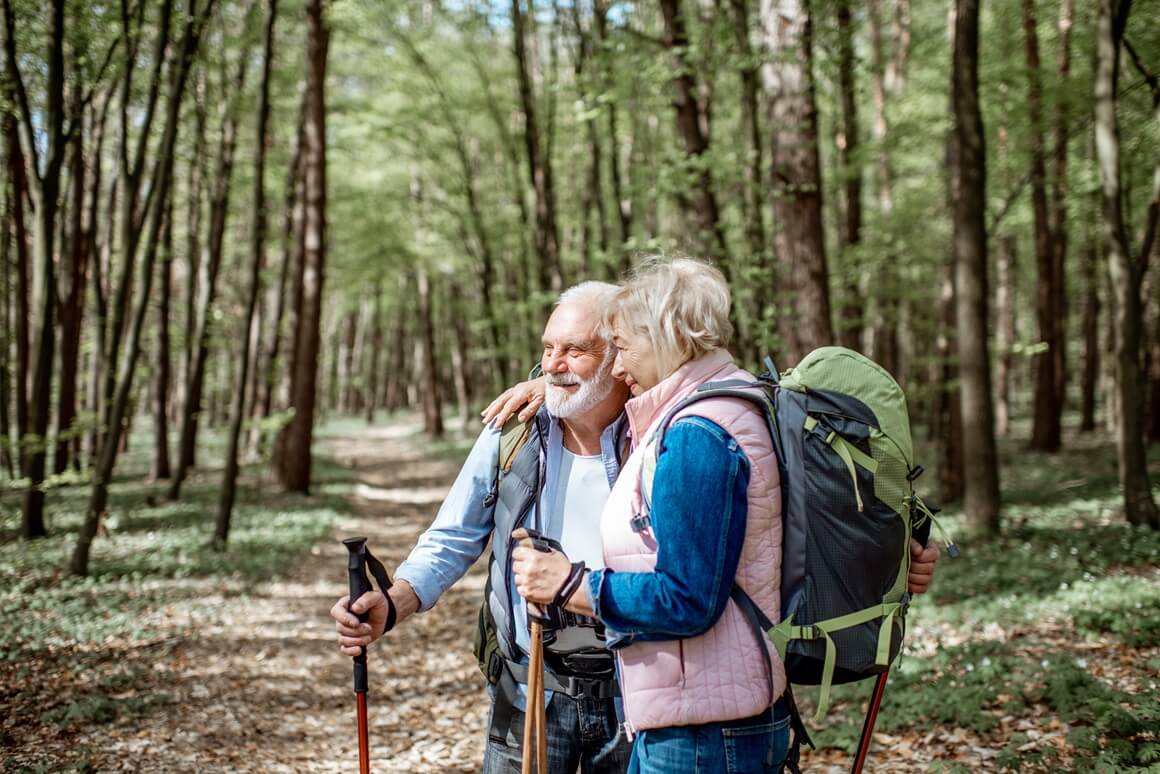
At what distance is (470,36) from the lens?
1952 cm

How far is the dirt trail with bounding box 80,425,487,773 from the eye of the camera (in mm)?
5133

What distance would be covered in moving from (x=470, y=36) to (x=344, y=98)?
3.36 m

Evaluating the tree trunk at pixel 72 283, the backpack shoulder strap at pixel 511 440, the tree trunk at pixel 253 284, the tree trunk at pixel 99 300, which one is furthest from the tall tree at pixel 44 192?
the backpack shoulder strap at pixel 511 440

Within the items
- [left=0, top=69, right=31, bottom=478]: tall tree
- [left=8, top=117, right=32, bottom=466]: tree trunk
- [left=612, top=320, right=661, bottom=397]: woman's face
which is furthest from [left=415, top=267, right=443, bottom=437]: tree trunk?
[left=612, top=320, right=661, bottom=397]: woman's face

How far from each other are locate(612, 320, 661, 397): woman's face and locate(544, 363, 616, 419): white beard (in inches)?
12.9

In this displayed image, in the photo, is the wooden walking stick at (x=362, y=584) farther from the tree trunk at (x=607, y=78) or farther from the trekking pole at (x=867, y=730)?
the tree trunk at (x=607, y=78)

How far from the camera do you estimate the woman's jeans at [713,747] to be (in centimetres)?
199

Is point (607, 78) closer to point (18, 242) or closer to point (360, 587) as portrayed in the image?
point (360, 587)

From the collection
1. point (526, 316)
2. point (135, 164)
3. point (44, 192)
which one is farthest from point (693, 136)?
point (526, 316)

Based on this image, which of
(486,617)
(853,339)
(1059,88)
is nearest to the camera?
(486,617)

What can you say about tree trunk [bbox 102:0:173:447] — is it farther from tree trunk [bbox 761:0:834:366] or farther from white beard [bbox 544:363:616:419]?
white beard [bbox 544:363:616:419]

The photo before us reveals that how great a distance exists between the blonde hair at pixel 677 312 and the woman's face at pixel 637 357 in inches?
0.5

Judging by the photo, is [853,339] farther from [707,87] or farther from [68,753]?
[68,753]

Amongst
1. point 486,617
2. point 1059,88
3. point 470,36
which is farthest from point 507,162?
point 486,617
